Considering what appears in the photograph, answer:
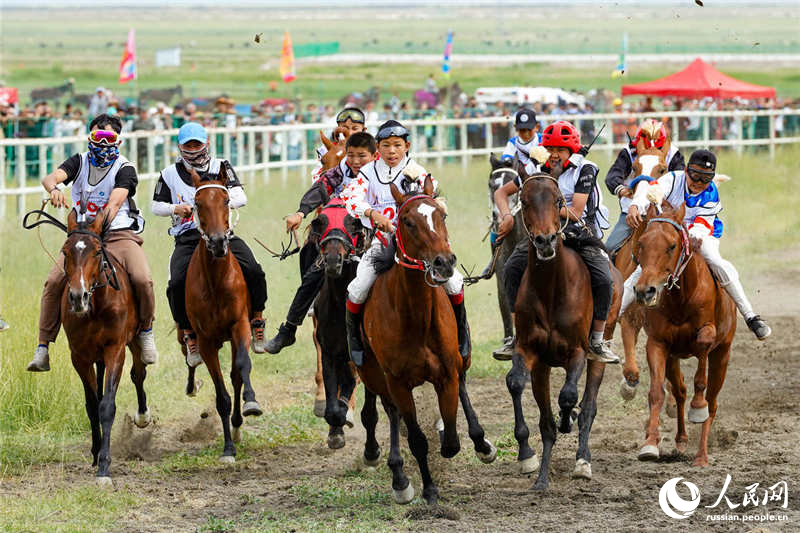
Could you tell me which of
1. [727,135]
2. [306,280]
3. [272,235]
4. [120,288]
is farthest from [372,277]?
[727,135]

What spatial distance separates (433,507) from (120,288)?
3.17m

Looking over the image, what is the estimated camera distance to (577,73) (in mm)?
92688

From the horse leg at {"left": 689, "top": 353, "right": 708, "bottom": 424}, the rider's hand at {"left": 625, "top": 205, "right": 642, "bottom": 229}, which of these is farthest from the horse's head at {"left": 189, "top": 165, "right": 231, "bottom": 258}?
the horse leg at {"left": 689, "top": 353, "right": 708, "bottom": 424}

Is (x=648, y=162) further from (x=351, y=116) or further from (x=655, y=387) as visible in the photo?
(x=351, y=116)

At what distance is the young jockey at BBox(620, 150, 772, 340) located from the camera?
9508 mm

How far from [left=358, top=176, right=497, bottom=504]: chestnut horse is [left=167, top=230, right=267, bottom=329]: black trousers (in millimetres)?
2053

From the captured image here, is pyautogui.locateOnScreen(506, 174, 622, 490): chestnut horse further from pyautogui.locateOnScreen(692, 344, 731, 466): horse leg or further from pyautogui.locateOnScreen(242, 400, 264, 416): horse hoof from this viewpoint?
pyautogui.locateOnScreen(242, 400, 264, 416): horse hoof

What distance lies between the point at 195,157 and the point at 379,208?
7.27ft

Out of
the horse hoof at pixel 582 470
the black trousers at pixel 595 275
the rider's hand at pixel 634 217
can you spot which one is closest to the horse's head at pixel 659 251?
the black trousers at pixel 595 275

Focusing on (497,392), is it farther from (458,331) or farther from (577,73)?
(577,73)

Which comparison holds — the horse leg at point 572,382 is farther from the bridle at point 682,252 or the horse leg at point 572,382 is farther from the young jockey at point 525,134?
the young jockey at point 525,134

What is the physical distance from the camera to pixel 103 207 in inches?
384

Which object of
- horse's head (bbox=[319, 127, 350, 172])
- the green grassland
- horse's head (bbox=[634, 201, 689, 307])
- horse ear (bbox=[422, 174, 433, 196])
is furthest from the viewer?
the green grassland

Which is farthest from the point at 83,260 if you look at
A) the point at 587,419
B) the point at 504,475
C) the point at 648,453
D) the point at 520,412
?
the point at 648,453
